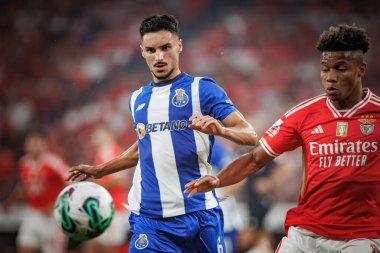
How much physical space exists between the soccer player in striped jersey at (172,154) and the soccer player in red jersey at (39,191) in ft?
15.9

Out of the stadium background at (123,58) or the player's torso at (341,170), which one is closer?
the player's torso at (341,170)

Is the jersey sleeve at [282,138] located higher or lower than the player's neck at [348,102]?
lower

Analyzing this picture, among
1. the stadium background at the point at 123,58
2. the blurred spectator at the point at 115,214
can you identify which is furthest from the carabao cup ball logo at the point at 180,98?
the stadium background at the point at 123,58

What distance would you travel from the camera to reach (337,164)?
3.49 meters

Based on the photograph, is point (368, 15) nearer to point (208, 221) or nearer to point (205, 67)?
point (205, 67)

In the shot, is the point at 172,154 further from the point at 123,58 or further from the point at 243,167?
the point at 123,58

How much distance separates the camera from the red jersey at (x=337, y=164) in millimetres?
3447

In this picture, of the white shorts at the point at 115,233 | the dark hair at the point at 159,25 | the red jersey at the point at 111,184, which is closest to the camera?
the dark hair at the point at 159,25

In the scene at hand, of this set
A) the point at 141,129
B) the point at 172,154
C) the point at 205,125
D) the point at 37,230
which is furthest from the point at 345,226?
the point at 37,230

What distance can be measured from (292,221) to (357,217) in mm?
401

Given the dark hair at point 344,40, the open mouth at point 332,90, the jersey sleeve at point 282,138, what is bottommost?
the jersey sleeve at point 282,138

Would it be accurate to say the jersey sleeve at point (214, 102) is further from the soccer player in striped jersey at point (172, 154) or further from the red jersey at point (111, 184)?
the red jersey at point (111, 184)

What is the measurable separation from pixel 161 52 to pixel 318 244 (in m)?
1.61

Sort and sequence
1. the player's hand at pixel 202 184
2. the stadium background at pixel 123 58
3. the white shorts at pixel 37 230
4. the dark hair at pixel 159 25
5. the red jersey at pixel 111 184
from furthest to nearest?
the stadium background at pixel 123 58, the red jersey at pixel 111 184, the white shorts at pixel 37 230, the dark hair at pixel 159 25, the player's hand at pixel 202 184
